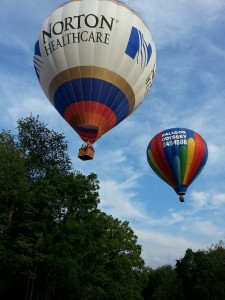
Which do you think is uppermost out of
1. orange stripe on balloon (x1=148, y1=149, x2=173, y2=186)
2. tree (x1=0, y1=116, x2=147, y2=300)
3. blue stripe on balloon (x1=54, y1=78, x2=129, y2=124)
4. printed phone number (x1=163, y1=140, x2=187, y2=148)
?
printed phone number (x1=163, y1=140, x2=187, y2=148)

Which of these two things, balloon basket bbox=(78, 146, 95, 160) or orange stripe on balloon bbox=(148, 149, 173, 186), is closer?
balloon basket bbox=(78, 146, 95, 160)

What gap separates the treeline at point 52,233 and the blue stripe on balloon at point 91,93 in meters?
10.4

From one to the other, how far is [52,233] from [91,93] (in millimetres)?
13339

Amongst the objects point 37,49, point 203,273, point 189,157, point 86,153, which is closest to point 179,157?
point 189,157

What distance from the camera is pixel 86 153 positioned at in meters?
21.3

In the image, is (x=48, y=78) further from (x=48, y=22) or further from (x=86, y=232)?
(x=86, y=232)

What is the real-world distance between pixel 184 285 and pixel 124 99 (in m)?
50.4

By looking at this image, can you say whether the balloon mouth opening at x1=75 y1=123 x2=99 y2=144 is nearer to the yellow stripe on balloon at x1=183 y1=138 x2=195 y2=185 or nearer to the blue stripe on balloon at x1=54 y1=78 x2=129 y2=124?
the blue stripe on balloon at x1=54 y1=78 x2=129 y2=124

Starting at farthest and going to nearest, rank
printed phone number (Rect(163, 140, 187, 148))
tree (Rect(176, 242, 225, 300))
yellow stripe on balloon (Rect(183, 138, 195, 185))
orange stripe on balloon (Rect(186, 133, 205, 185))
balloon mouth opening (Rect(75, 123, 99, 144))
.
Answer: tree (Rect(176, 242, 225, 300)) → printed phone number (Rect(163, 140, 187, 148)) → orange stripe on balloon (Rect(186, 133, 205, 185)) → yellow stripe on balloon (Rect(183, 138, 195, 185)) → balloon mouth opening (Rect(75, 123, 99, 144))

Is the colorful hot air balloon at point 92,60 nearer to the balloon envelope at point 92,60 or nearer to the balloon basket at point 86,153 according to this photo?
the balloon envelope at point 92,60

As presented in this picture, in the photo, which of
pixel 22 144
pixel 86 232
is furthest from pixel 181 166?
pixel 22 144

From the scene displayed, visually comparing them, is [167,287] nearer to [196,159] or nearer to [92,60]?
[196,159]

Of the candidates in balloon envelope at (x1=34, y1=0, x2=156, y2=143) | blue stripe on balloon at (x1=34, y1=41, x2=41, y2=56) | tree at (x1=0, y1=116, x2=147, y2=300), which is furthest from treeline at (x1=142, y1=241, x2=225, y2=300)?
blue stripe on balloon at (x1=34, y1=41, x2=41, y2=56)

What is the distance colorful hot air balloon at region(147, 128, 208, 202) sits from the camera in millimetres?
34250
